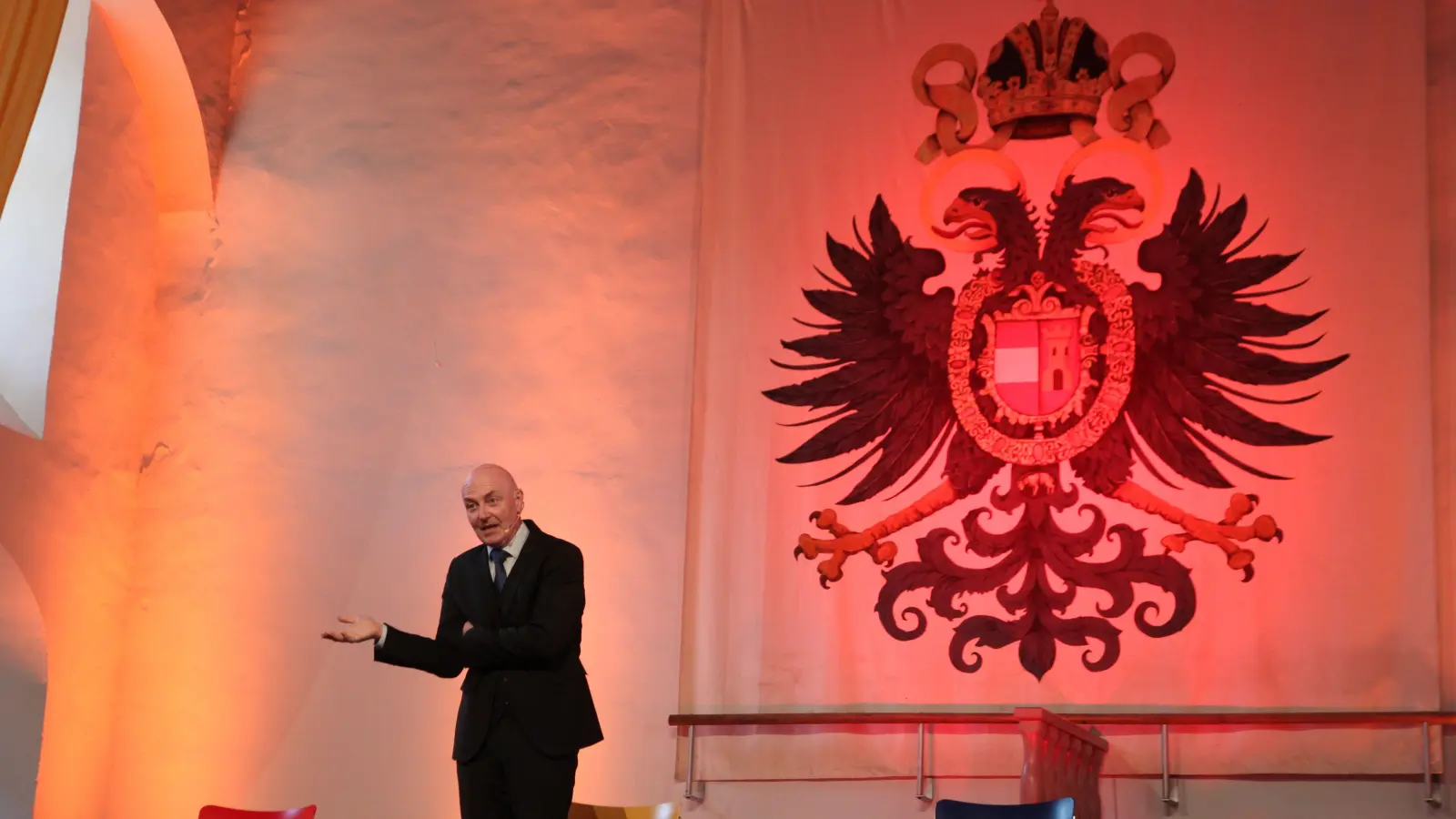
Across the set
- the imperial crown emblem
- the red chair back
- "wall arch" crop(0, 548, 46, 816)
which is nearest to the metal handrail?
the red chair back

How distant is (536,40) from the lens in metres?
7.02

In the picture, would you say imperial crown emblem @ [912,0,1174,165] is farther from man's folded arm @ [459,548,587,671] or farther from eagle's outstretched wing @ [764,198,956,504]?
man's folded arm @ [459,548,587,671]

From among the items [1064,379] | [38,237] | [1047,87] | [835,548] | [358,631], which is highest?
[1047,87]

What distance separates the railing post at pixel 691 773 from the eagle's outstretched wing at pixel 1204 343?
2.15m

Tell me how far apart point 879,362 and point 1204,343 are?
1.29 metres

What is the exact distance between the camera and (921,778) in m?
5.71

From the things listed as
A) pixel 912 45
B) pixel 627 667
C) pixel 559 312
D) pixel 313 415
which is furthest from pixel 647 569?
pixel 912 45

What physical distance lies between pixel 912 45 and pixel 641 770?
3.27 meters

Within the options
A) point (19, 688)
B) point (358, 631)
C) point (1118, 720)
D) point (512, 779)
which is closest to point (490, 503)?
point (358, 631)

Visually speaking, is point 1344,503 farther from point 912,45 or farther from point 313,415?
point 313,415

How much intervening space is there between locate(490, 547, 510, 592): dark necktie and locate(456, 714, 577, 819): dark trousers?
0.44m

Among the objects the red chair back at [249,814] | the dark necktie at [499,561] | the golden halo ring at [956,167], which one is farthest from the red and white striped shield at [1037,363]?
the red chair back at [249,814]

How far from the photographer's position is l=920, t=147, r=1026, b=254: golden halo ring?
6.18 meters

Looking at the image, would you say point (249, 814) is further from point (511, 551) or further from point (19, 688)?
point (19, 688)
